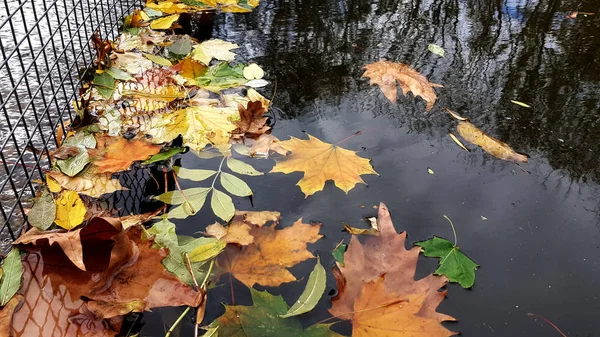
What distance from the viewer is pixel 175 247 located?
55.9 inches

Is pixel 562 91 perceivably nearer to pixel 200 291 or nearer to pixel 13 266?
pixel 200 291

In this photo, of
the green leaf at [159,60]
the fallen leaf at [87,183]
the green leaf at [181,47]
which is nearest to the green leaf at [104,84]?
the green leaf at [159,60]

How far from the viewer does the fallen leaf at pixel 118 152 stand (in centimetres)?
171

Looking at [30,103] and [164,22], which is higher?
[30,103]

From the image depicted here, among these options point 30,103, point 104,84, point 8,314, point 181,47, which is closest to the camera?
point 8,314

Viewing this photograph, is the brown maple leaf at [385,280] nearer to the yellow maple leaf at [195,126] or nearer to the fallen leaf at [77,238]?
the fallen leaf at [77,238]

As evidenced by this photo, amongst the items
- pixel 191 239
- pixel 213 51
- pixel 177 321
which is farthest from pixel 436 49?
pixel 177 321

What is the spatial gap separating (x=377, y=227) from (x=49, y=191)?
41.6 inches

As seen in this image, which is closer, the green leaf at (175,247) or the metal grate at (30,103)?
the green leaf at (175,247)

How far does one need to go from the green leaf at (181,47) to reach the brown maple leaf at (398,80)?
36.1 inches

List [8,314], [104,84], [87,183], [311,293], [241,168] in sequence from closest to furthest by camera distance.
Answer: [8,314] < [311,293] < [87,183] < [241,168] < [104,84]

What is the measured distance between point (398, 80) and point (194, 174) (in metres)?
1.17

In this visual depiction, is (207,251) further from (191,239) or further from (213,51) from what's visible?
(213,51)

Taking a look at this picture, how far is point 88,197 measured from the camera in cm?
162
